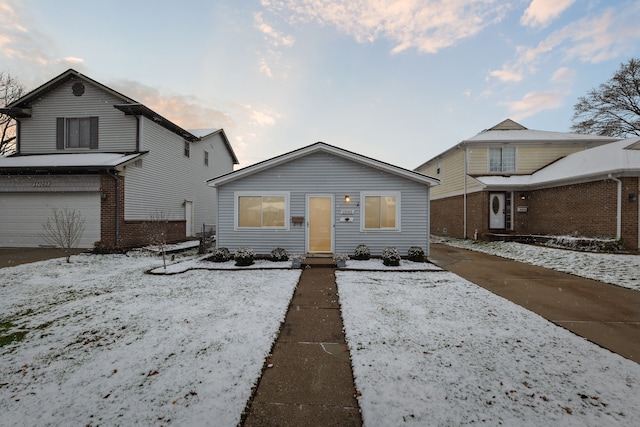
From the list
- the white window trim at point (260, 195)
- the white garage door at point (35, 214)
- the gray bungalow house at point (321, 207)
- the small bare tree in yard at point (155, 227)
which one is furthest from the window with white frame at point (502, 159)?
the white garage door at point (35, 214)

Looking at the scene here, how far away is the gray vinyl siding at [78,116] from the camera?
13.0 m

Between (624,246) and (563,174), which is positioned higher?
(563,174)

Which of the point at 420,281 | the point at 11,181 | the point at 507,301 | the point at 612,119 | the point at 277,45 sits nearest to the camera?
the point at 507,301

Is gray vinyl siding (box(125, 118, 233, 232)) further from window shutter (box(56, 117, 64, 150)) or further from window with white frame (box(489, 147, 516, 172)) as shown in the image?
window with white frame (box(489, 147, 516, 172))

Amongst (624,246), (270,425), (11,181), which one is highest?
(11,181)

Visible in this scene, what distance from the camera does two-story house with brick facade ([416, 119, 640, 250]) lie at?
11016 mm

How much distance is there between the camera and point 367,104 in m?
17.1

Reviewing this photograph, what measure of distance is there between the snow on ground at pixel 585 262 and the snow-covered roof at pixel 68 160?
18108mm

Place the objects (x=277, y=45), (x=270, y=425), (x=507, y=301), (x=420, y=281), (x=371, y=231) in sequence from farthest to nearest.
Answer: (x=277, y=45) < (x=371, y=231) < (x=420, y=281) < (x=507, y=301) < (x=270, y=425)

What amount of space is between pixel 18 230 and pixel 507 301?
1978cm

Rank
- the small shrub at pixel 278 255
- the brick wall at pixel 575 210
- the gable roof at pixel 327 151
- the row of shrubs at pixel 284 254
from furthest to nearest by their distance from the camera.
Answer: the brick wall at pixel 575 210, the gable roof at pixel 327 151, the small shrub at pixel 278 255, the row of shrubs at pixel 284 254

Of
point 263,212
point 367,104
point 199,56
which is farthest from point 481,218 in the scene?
point 199,56

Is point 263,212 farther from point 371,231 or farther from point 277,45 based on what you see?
point 277,45

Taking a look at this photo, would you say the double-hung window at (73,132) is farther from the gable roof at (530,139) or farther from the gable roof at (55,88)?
the gable roof at (530,139)
